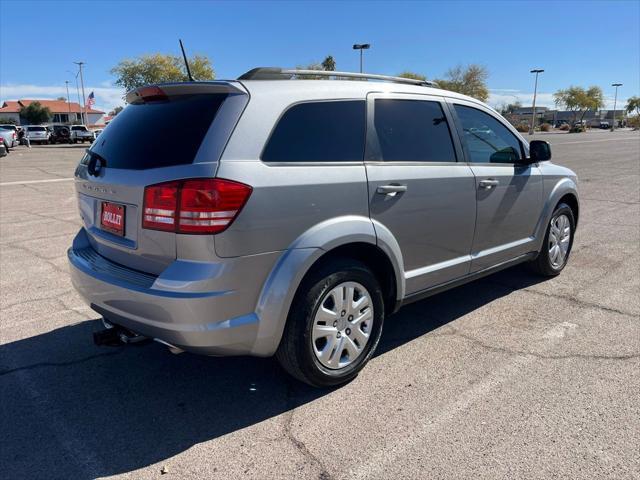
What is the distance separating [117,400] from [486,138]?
3485 mm

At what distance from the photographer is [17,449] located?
2.66 metres

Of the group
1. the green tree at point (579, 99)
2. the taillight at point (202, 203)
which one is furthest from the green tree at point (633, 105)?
the taillight at point (202, 203)

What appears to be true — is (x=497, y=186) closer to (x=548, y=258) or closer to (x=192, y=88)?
(x=548, y=258)

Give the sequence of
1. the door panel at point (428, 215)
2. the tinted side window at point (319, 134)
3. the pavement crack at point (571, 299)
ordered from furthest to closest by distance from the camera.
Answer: the pavement crack at point (571, 299) → the door panel at point (428, 215) → the tinted side window at point (319, 134)

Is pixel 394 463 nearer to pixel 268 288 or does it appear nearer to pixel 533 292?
pixel 268 288

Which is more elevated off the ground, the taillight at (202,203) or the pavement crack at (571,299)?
the taillight at (202,203)

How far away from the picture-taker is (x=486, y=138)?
4.36 m

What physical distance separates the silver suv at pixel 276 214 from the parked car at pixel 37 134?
47563mm

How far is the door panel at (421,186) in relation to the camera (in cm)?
332

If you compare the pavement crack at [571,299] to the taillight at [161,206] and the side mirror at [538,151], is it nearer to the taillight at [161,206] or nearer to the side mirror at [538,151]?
the side mirror at [538,151]

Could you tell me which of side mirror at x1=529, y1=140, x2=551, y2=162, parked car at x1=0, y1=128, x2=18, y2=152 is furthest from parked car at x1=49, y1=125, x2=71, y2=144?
side mirror at x1=529, y1=140, x2=551, y2=162

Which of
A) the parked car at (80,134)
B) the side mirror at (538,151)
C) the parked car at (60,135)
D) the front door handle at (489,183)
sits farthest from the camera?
the parked car at (60,135)

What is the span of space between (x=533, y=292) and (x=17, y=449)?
439 centimetres

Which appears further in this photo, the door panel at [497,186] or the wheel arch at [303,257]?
the door panel at [497,186]
